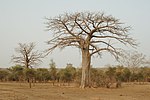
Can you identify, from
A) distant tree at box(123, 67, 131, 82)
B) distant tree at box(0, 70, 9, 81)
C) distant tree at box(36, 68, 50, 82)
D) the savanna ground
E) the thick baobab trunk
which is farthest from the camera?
distant tree at box(0, 70, 9, 81)

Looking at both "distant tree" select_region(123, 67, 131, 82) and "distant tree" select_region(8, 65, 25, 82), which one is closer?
"distant tree" select_region(123, 67, 131, 82)

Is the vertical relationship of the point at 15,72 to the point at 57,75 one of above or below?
above

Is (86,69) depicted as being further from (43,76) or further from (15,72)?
(15,72)

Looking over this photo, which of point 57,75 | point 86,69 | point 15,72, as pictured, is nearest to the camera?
point 86,69

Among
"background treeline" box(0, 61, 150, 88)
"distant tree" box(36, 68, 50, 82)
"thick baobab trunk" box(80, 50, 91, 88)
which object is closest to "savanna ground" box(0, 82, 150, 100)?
"thick baobab trunk" box(80, 50, 91, 88)

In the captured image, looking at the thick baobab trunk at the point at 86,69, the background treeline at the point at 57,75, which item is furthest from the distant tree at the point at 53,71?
the thick baobab trunk at the point at 86,69

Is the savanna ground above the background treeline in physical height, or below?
below

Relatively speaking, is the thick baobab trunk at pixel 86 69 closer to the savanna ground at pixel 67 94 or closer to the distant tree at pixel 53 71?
the savanna ground at pixel 67 94

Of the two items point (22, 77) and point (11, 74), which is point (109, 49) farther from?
point (11, 74)

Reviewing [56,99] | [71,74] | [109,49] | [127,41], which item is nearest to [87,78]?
[109,49]

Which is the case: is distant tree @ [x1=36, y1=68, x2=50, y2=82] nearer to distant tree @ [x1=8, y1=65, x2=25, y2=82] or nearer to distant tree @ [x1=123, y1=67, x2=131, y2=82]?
distant tree @ [x1=8, y1=65, x2=25, y2=82]

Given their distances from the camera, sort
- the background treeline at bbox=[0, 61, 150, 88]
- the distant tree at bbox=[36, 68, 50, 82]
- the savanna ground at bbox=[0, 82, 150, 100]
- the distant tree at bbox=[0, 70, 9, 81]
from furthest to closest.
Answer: the distant tree at bbox=[0, 70, 9, 81], the distant tree at bbox=[36, 68, 50, 82], the background treeline at bbox=[0, 61, 150, 88], the savanna ground at bbox=[0, 82, 150, 100]

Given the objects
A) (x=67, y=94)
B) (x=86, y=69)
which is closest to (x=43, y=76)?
(x=86, y=69)

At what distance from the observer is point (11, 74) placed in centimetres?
5428
